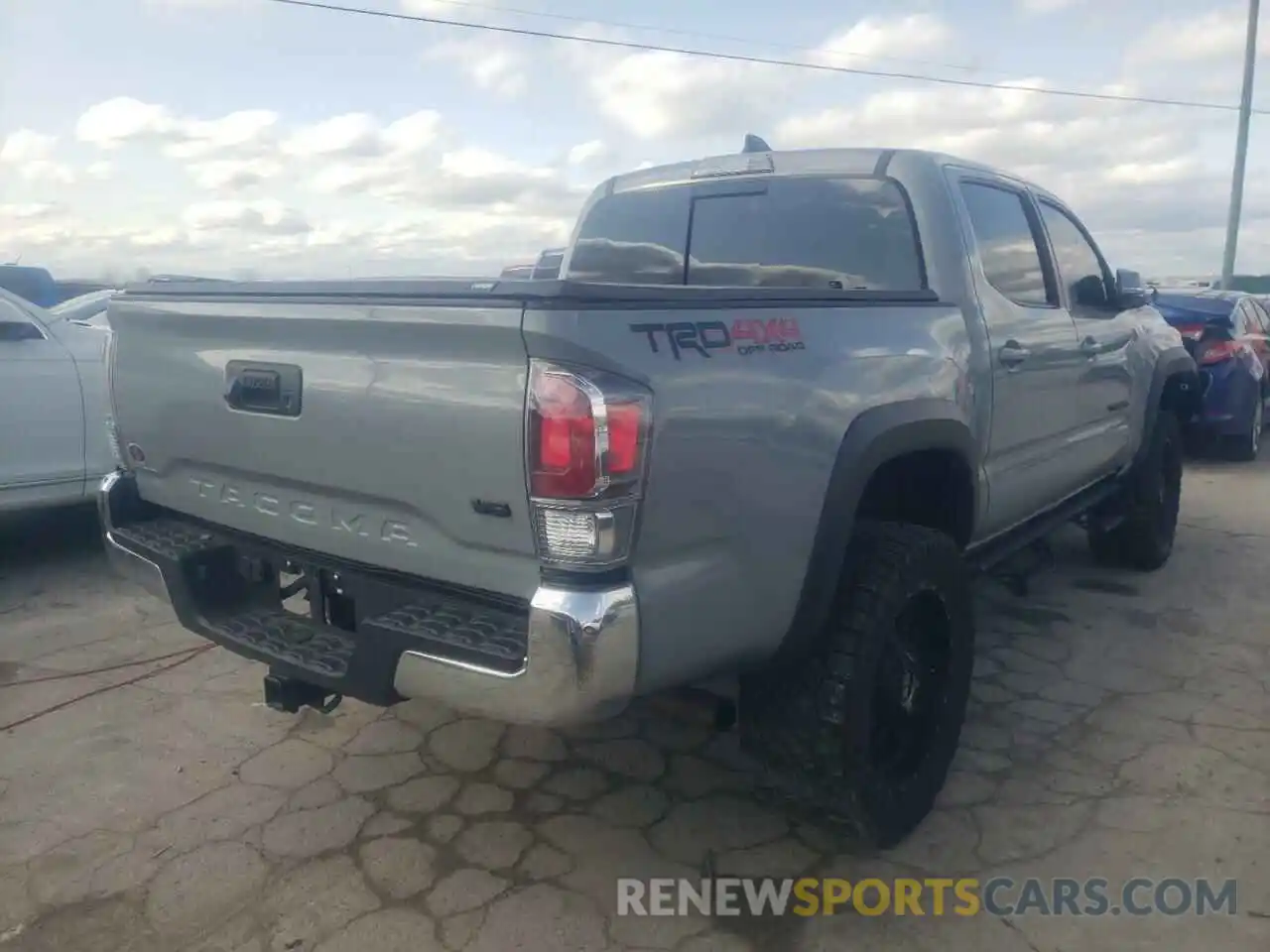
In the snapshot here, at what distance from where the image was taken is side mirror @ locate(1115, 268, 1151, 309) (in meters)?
4.72

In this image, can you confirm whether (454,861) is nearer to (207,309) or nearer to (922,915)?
(922,915)

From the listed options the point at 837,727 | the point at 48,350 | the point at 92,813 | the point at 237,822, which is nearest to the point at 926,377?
the point at 837,727

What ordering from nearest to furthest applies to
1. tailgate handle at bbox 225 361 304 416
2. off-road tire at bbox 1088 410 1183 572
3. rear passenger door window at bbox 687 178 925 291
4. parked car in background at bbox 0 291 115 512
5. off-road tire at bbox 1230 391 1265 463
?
tailgate handle at bbox 225 361 304 416 → rear passenger door window at bbox 687 178 925 291 → parked car in background at bbox 0 291 115 512 → off-road tire at bbox 1088 410 1183 572 → off-road tire at bbox 1230 391 1265 463

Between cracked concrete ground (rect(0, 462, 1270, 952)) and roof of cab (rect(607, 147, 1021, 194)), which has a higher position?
roof of cab (rect(607, 147, 1021, 194))

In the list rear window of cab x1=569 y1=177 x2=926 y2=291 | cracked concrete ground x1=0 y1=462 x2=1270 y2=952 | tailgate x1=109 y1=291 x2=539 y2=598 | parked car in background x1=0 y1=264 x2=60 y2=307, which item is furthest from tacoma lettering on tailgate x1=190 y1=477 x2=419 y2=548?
parked car in background x1=0 y1=264 x2=60 y2=307

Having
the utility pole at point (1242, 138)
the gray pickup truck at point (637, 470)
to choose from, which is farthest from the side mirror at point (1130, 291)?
the utility pole at point (1242, 138)

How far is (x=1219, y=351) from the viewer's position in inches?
355

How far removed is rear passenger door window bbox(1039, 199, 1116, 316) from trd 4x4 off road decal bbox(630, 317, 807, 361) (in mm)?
2382

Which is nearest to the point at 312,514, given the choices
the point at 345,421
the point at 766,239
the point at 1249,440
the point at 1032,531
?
the point at 345,421

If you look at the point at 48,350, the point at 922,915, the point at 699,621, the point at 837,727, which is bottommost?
the point at 922,915

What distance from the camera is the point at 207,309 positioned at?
269cm

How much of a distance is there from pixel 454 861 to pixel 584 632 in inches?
45.5

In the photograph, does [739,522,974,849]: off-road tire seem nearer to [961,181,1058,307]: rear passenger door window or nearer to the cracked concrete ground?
the cracked concrete ground

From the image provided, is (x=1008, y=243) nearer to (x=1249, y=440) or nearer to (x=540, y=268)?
(x=540, y=268)
